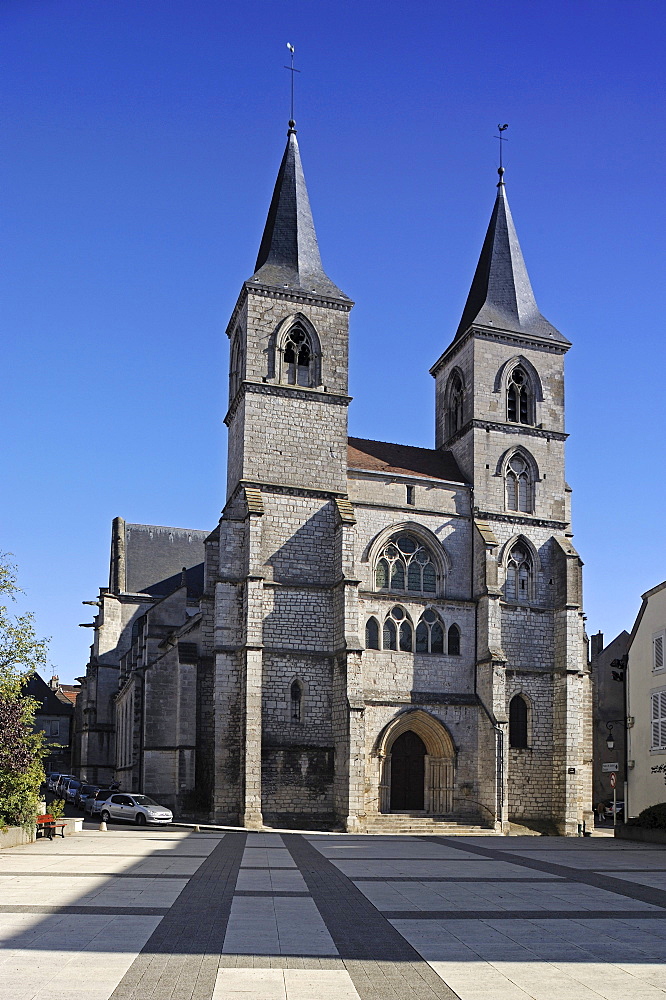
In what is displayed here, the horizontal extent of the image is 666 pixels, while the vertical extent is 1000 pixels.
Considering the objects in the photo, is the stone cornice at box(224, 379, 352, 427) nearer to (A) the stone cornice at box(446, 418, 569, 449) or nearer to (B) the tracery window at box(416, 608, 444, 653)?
(A) the stone cornice at box(446, 418, 569, 449)

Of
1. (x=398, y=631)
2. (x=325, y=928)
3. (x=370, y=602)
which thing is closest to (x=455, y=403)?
(x=370, y=602)

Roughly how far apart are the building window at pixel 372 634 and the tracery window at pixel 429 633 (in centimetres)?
161

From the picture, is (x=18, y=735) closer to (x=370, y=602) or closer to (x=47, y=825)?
(x=47, y=825)

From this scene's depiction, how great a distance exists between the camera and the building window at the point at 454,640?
35406 millimetres

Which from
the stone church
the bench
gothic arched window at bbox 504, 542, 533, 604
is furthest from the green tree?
gothic arched window at bbox 504, 542, 533, 604

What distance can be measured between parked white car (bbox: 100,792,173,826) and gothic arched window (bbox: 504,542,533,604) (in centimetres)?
1459

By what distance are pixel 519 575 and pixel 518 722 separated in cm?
545

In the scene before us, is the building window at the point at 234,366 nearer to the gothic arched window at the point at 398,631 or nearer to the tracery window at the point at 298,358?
the tracery window at the point at 298,358

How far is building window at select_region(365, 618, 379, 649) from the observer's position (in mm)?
34312

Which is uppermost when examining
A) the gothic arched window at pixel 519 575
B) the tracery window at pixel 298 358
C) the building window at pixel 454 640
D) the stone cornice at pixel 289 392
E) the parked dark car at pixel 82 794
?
the tracery window at pixel 298 358

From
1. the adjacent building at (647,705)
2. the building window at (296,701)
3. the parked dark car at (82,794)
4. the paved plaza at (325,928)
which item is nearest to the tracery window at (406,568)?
the building window at (296,701)

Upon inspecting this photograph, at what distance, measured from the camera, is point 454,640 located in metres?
35.5

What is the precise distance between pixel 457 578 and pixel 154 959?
1094 inches

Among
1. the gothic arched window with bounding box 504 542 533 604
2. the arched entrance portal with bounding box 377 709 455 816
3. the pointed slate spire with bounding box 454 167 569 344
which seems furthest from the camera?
the pointed slate spire with bounding box 454 167 569 344
